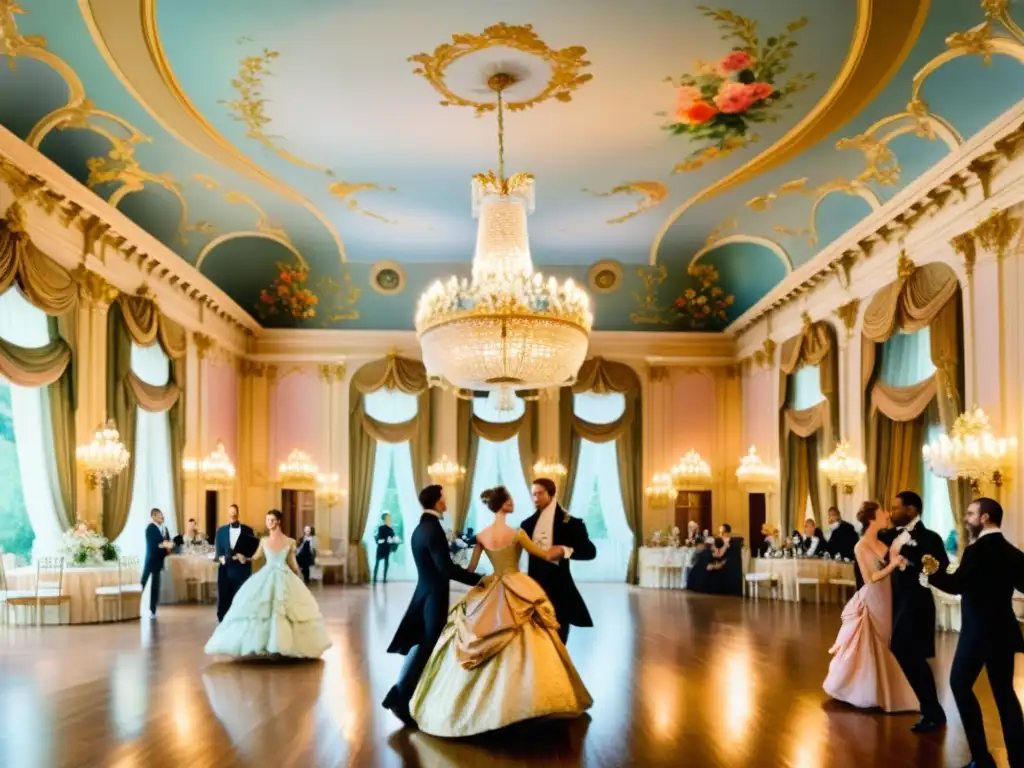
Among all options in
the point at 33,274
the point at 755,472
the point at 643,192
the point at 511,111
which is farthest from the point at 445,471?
the point at 33,274

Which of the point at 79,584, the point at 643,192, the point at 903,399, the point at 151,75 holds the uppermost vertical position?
the point at 151,75

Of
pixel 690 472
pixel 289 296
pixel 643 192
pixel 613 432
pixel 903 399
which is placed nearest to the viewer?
pixel 903 399

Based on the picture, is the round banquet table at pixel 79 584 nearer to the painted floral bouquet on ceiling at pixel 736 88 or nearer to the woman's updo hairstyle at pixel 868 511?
the painted floral bouquet on ceiling at pixel 736 88

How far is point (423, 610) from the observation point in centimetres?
618

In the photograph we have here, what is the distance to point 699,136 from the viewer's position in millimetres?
12039

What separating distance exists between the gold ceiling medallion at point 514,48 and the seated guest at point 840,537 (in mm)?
6442

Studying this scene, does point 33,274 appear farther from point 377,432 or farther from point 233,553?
point 377,432

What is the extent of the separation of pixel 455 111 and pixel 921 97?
15.6ft

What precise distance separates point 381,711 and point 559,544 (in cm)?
153

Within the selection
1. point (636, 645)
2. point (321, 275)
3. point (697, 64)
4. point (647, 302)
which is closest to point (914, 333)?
point (697, 64)

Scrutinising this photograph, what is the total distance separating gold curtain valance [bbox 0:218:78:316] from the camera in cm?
989

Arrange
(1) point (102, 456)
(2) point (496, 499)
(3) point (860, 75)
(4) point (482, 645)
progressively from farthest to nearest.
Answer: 1. (1) point (102, 456)
2. (3) point (860, 75)
3. (2) point (496, 499)
4. (4) point (482, 645)

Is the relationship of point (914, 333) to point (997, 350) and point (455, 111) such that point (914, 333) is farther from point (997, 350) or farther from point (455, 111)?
point (455, 111)

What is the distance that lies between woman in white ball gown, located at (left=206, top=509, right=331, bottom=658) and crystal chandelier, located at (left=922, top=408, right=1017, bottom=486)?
6093 mm
